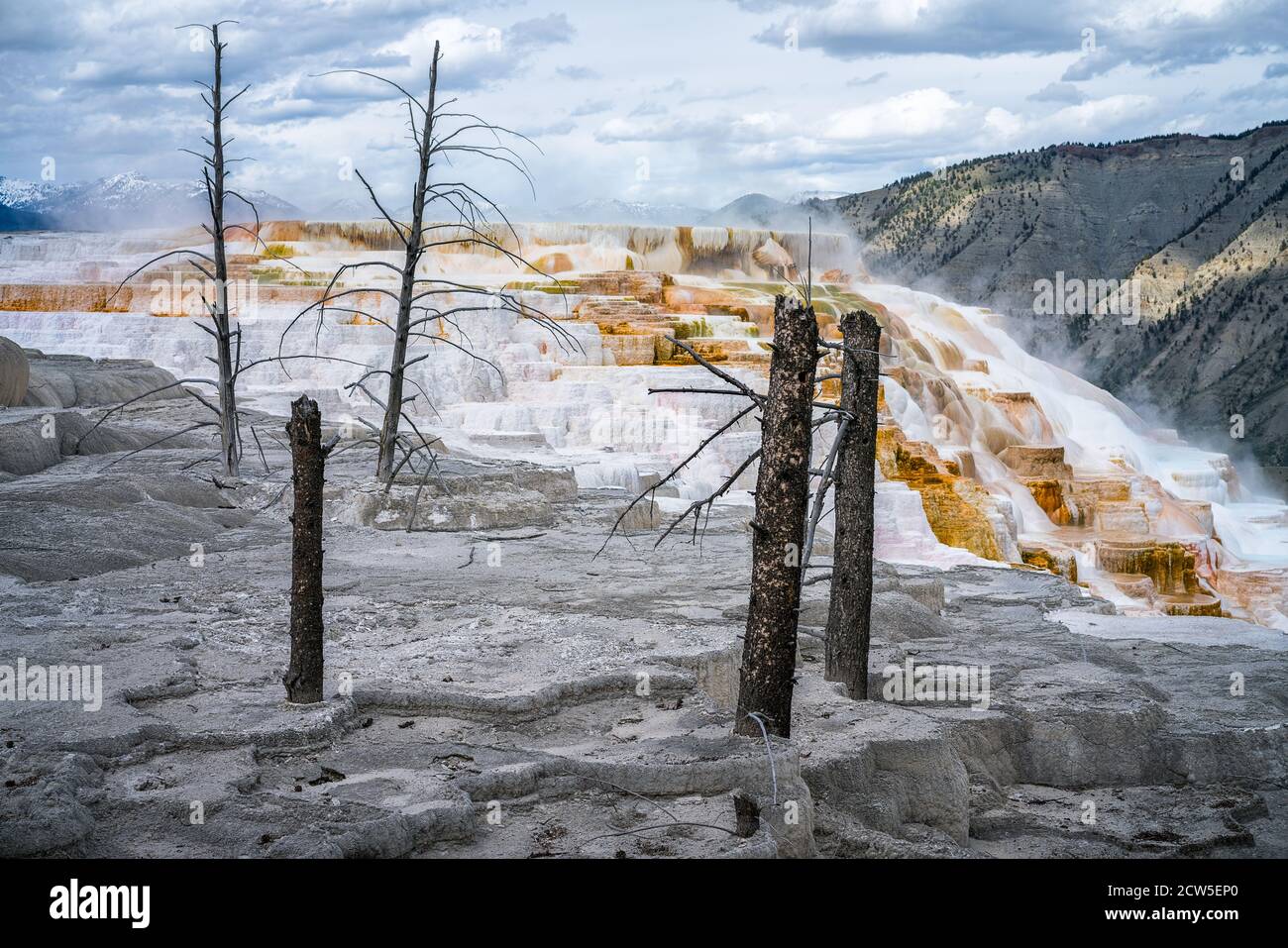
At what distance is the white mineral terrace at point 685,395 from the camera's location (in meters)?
18.4

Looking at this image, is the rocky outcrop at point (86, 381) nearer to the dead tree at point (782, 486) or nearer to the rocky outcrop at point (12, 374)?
the rocky outcrop at point (12, 374)

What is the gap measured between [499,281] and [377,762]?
1050 inches

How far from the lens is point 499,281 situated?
30.9 m

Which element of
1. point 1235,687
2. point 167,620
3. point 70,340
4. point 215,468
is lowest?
point 1235,687

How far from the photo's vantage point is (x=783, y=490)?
16.1 ft

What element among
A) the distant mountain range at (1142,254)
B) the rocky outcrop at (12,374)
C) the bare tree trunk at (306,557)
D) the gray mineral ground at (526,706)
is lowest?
the gray mineral ground at (526,706)

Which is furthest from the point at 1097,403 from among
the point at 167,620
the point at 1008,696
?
the point at 167,620

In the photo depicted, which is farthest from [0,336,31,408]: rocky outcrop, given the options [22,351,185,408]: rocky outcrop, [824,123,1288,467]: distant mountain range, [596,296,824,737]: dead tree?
[824,123,1288,467]: distant mountain range

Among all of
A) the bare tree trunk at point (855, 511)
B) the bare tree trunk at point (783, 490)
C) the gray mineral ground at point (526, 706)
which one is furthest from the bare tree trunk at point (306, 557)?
the bare tree trunk at point (855, 511)

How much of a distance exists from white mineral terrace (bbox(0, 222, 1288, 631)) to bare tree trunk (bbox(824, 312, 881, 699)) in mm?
7507

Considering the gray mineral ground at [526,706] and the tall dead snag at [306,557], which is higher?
the tall dead snag at [306,557]

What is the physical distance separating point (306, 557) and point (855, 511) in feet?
8.72

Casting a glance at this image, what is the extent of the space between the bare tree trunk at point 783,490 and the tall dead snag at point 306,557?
1828 mm
